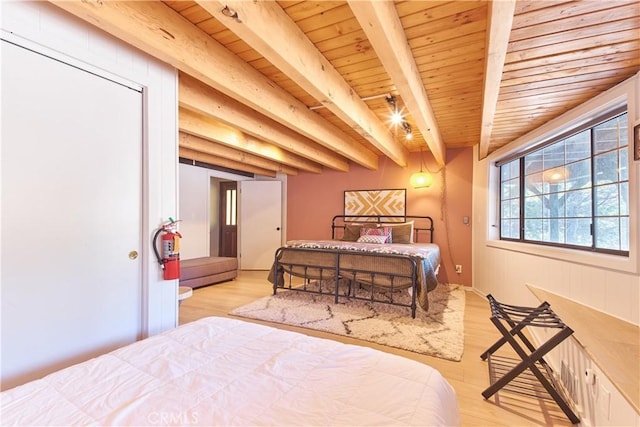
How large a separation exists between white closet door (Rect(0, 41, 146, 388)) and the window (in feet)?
10.5

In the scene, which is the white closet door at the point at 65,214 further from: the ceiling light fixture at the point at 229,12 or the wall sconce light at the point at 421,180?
the wall sconce light at the point at 421,180

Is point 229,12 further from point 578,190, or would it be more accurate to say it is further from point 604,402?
point 578,190

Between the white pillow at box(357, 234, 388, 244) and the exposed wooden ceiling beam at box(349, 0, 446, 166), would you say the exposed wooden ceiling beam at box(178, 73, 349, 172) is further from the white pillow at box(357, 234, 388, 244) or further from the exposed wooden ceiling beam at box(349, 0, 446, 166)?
the exposed wooden ceiling beam at box(349, 0, 446, 166)

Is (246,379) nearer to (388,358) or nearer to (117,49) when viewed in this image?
(388,358)

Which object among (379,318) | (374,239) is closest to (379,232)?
(374,239)

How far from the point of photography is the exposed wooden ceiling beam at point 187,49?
1.34 m

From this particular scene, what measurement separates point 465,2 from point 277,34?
1.02 metres

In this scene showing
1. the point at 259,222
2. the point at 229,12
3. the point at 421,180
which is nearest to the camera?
the point at 229,12

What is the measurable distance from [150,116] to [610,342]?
2849mm

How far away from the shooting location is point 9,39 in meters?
1.26

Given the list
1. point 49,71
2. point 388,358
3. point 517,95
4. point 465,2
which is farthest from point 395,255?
point 49,71

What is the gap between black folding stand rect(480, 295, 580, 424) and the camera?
1536mm
